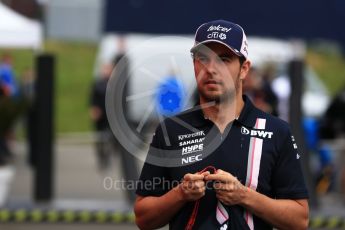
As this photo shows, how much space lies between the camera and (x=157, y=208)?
12.5 feet

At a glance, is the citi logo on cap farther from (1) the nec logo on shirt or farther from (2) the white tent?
(2) the white tent

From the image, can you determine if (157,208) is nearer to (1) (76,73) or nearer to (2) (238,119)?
(2) (238,119)

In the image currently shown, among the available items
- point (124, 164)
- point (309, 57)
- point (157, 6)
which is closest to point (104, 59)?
point (157, 6)

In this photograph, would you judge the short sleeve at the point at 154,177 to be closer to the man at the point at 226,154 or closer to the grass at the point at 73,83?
the man at the point at 226,154

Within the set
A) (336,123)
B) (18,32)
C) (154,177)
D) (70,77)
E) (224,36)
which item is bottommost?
(70,77)

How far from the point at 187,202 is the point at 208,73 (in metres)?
0.51

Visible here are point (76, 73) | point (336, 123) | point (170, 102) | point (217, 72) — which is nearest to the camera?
point (217, 72)

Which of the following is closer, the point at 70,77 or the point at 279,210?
the point at 279,210

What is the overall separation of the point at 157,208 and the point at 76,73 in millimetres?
34379

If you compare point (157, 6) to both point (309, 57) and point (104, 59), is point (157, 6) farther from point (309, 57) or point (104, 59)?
point (309, 57)

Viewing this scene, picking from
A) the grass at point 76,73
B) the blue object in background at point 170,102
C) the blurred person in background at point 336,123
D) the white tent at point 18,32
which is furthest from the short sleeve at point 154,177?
the grass at point 76,73

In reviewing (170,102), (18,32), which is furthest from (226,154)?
(18,32)

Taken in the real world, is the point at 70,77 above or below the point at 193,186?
below

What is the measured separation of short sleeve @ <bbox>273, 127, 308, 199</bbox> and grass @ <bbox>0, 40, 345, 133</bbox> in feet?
78.9
